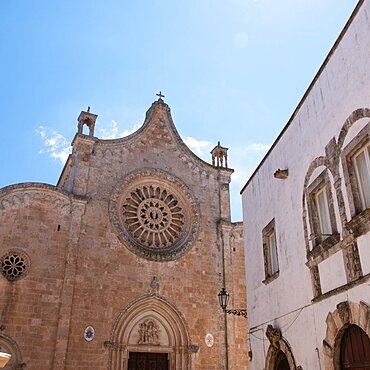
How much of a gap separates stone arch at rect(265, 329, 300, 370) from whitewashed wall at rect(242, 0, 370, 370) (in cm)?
17

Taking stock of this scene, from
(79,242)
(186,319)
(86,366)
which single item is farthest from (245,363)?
(79,242)

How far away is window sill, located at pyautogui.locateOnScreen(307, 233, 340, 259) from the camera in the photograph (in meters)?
7.53

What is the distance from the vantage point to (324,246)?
7.82 meters

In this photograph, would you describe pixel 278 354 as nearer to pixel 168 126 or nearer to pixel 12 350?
pixel 12 350

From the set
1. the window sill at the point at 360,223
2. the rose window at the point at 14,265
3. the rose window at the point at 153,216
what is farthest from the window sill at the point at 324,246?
the rose window at the point at 153,216

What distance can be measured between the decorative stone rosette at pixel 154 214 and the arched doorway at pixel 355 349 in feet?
40.8

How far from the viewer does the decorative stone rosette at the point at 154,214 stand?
19250mm

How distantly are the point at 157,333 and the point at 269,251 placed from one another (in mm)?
8902

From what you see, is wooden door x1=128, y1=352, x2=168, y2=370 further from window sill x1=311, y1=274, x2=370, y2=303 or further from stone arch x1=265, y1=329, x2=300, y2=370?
window sill x1=311, y1=274, x2=370, y2=303

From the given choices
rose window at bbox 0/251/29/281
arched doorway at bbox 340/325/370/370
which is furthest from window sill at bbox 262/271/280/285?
rose window at bbox 0/251/29/281

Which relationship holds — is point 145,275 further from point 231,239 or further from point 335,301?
point 335,301

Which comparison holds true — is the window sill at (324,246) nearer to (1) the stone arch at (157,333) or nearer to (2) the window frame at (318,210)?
(2) the window frame at (318,210)

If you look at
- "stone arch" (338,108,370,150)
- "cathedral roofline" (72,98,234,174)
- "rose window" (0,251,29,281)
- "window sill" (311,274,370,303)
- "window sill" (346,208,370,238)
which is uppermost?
"cathedral roofline" (72,98,234,174)

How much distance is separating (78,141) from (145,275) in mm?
6710
